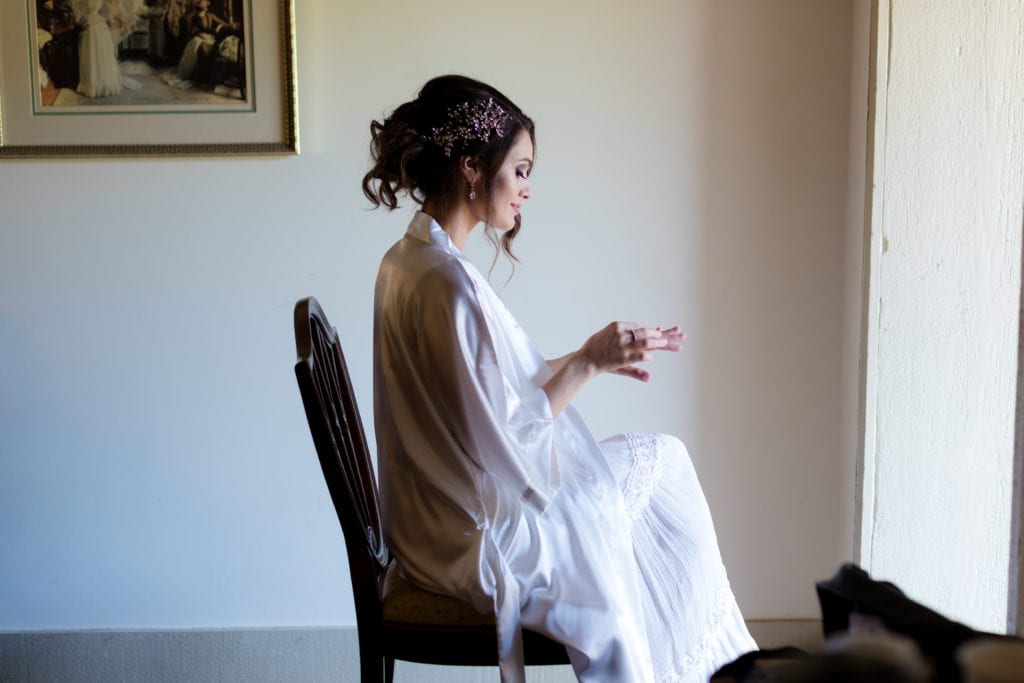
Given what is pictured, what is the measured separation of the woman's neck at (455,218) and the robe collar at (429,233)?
46 mm

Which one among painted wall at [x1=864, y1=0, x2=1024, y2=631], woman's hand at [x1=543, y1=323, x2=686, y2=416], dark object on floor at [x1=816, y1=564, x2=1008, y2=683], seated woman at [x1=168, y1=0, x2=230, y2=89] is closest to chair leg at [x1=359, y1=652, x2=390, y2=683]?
woman's hand at [x1=543, y1=323, x2=686, y2=416]

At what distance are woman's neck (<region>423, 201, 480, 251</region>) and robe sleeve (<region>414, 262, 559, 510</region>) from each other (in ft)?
0.61

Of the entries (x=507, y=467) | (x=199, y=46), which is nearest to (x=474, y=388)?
(x=507, y=467)

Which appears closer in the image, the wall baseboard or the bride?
the bride

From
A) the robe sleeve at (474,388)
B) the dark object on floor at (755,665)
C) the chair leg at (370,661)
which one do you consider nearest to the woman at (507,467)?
the robe sleeve at (474,388)

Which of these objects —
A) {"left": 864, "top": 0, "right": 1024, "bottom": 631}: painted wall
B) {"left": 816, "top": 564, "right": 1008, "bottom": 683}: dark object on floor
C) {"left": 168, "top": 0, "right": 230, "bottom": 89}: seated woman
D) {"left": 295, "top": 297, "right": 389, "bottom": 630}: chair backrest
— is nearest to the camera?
{"left": 816, "top": 564, "right": 1008, "bottom": 683}: dark object on floor

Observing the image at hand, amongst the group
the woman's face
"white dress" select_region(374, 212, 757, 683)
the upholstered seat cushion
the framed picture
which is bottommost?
the upholstered seat cushion

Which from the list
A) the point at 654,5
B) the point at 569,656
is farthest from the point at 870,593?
the point at 654,5

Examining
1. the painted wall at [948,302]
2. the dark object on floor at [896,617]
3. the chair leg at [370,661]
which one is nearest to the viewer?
the dark object on floor at [896,617]

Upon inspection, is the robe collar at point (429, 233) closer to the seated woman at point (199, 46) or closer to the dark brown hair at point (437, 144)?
the dark brown hair at point (437, 144)

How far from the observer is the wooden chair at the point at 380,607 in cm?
125

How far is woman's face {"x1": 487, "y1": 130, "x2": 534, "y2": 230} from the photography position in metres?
1.51

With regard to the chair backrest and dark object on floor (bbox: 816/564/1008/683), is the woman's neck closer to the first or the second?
the chair backrest

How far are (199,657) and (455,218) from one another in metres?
1.30
